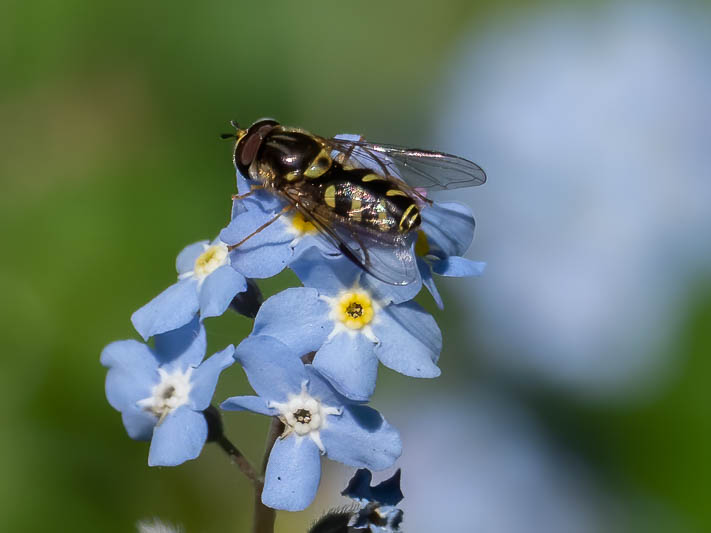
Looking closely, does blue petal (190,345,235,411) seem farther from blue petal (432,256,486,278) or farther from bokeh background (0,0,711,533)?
bokeh background (0,0,711,533)

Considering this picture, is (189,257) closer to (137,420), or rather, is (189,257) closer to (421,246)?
(137,420)

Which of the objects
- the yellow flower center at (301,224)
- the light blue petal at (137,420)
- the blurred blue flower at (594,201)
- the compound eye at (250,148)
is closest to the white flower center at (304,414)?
the light blue petal at (137,420)

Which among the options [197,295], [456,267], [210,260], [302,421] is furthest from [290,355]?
[456,267]

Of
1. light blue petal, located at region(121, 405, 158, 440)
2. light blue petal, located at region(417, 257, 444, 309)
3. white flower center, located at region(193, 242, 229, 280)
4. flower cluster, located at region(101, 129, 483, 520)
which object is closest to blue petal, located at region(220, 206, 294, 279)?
flower cluster, located at region(101, 129, 483, 520)

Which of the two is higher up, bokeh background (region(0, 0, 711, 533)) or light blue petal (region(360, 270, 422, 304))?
light blue petal (region(360, 270, 422, 304))

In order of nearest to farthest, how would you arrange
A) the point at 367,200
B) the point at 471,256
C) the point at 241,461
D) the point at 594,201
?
the point at 241,461, the point at 367,200, the point at 594,201, the point at 471,256
